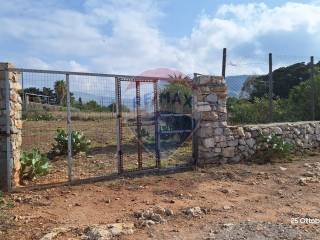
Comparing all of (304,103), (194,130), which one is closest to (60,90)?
(194,130)

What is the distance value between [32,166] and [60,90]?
4.73 feet

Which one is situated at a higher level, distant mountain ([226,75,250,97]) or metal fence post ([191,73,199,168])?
distant mountain ([226,75,250,97])

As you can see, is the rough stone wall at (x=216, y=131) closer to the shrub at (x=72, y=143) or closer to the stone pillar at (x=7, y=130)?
the shrub at (x=72, y=143)

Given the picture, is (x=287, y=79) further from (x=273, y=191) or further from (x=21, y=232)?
(x=21, y=232)

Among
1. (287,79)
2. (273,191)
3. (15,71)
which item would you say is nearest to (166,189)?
(273,191)

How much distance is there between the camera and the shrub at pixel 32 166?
8.38 metres

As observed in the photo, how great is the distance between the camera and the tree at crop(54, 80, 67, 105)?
27.1 feet

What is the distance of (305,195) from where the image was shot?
7.90m

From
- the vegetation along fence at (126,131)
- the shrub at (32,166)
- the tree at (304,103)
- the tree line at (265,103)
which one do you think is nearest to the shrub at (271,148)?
the vegetation along fence at (126,131)

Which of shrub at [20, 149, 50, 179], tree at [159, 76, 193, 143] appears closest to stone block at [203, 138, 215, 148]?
tree at [159, 76, 193, 143]

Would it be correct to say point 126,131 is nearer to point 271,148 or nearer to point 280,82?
point 271,148

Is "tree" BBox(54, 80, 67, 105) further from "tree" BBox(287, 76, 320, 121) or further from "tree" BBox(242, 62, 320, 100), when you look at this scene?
"tree" BBox(287, 76, 320, 121)

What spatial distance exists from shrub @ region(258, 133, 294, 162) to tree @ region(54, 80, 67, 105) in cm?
477

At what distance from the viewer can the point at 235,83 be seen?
45.7 ft
